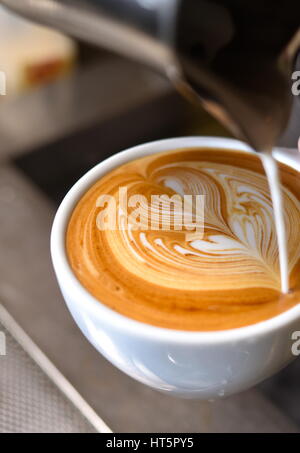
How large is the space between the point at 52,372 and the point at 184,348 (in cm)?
29

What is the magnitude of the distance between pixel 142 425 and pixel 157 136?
837mm

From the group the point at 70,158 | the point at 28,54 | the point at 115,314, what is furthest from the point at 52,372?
the point at 28,54

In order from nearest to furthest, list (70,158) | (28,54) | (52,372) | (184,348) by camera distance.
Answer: (184,348)
(52,372)
(70,158)
(28,54)

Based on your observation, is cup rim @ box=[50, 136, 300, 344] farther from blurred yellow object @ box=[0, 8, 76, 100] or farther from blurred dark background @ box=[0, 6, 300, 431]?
blurred yellow object @ box=[0, 8, 76, 100]

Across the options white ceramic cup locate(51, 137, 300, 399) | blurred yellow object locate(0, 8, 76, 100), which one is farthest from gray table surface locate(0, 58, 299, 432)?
blurred yellow object locate(0, 8, 76, 100)

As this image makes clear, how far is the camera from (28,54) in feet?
6.67

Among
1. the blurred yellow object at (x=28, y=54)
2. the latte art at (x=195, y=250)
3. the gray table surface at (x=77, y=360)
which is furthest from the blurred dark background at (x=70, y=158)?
the blurred yellow object at (x=28, y=54)

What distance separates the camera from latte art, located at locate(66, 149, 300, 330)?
0.46m

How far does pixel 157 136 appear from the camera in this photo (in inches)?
52.6

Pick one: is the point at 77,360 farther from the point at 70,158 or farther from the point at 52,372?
the point at 70,158

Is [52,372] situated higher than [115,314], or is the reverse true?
[115,314]
